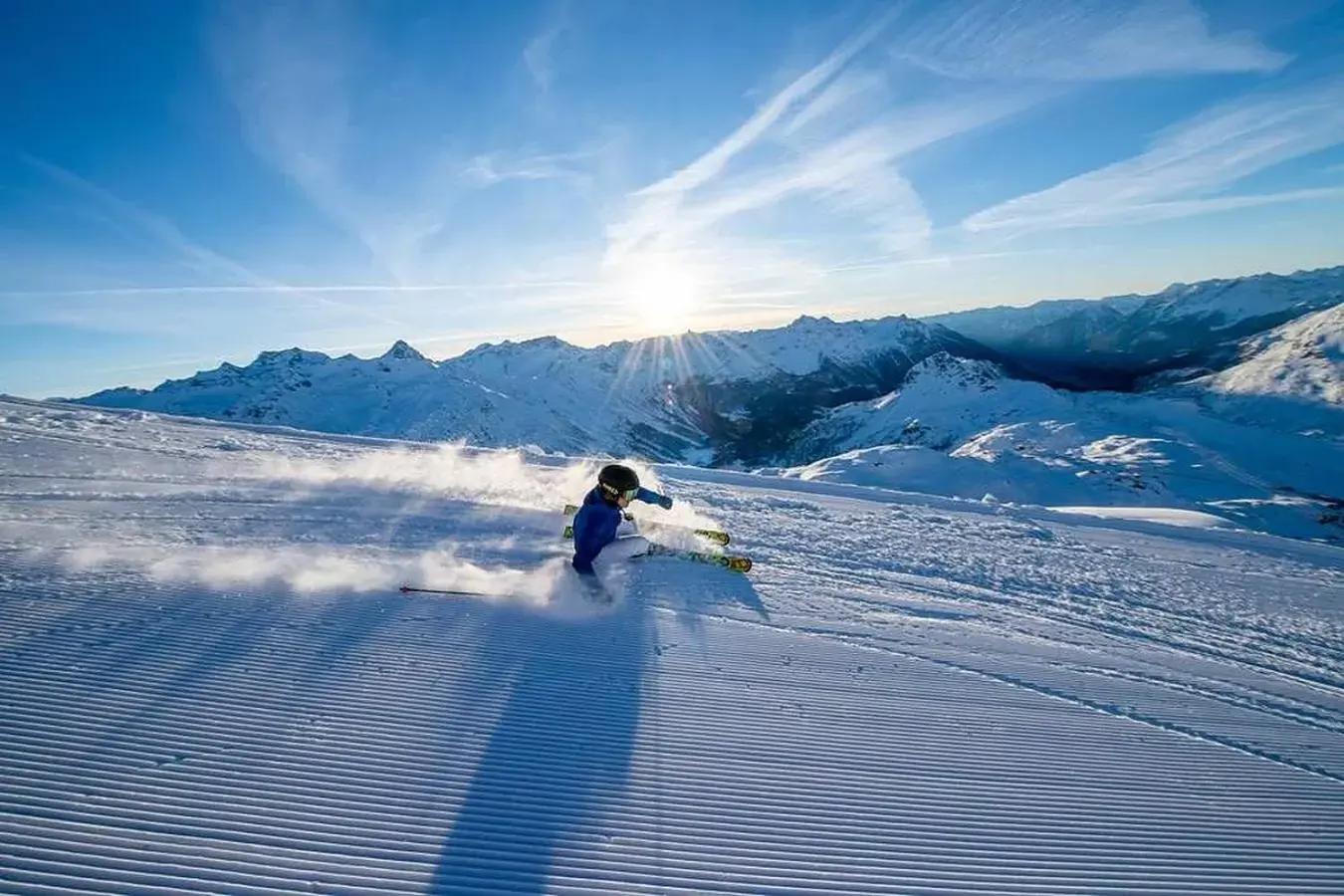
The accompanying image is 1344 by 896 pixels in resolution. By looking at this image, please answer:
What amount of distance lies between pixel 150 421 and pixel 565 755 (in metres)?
Result: 30.1

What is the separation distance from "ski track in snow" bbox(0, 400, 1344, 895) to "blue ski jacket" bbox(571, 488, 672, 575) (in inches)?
36.7

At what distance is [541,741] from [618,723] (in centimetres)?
87

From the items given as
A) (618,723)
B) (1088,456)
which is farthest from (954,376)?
(618,723)

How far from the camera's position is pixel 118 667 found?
7.20 m

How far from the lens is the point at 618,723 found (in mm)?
7086

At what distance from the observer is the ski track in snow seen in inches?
203

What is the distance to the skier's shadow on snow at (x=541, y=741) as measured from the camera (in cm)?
505

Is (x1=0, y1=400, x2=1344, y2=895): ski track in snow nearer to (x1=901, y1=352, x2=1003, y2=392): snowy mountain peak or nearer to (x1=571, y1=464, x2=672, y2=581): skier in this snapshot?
(x1=571, y1=464, x2=672, y2=581): skier

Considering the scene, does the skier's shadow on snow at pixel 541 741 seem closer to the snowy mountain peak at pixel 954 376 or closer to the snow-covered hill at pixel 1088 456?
the snow-covered hill at pixel 1088 456

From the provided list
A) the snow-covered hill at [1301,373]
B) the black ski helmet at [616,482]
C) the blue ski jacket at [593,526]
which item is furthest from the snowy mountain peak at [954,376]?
the blue ski jacket at [593,526]

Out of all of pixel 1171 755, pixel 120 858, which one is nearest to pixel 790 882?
pixel 120 858

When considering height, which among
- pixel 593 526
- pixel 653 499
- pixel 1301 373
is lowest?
pixel 1301 373

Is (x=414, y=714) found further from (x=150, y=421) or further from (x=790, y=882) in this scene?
(x=150, y=421)

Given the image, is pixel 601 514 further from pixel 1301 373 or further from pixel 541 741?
pixel 1301 373
